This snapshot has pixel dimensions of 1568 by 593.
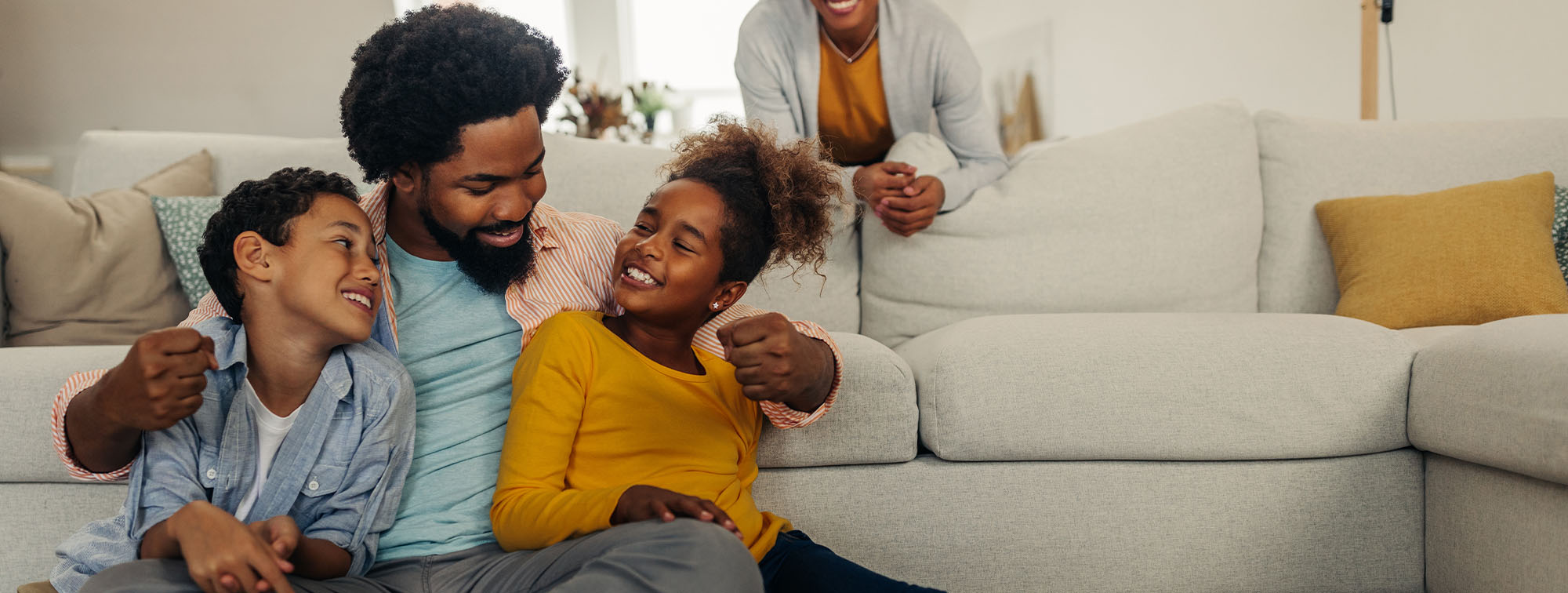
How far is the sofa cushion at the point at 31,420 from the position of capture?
1.31 metres

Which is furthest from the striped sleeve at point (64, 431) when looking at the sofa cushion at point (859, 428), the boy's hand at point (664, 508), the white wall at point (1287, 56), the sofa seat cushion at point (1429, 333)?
the white wall at point (1287, 56)

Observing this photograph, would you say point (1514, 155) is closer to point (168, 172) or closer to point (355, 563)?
point (355, 563)

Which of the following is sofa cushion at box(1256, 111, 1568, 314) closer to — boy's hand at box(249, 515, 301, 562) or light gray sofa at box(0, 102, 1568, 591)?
light gray sofa at box(0, 102, 1568, 591)

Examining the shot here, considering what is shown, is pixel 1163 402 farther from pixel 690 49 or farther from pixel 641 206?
pixel 690 49

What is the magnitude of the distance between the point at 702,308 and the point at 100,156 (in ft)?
5.21

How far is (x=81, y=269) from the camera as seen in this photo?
1.67m

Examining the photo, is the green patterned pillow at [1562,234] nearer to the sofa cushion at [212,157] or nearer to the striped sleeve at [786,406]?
the striped sleeve at [786,406]

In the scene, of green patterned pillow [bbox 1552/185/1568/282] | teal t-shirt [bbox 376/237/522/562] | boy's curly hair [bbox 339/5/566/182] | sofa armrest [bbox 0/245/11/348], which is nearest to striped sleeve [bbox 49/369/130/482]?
teal t-shirt [bbox 376/237/522/562]

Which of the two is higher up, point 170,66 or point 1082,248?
point 170,66

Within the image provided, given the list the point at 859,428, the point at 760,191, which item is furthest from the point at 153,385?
the point at 859,428

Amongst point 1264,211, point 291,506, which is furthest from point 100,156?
point 1264,211

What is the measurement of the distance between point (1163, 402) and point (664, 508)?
82 cm

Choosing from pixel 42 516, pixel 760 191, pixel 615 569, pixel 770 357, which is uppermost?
pixel 760 191

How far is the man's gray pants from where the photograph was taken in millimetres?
842
